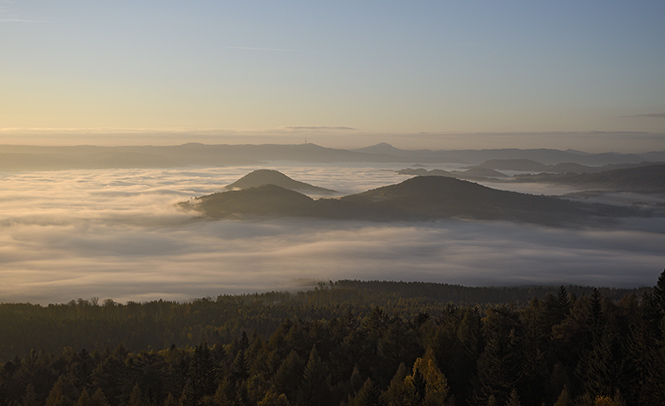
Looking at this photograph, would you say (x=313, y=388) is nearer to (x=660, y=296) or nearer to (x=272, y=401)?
(x=272, y=401)

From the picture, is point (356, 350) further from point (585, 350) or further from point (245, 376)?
point (585, 350)

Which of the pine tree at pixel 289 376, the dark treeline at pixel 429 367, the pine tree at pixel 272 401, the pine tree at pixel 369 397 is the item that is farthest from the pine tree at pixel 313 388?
the pine tree at pixel 369 397

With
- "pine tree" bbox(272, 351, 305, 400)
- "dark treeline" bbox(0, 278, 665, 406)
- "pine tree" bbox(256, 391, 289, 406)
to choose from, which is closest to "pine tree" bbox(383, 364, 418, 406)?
"dark treeline" bbox(0, 278, 665, 406)

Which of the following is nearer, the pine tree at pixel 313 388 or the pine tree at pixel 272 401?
the pine tree at pixel 272 401

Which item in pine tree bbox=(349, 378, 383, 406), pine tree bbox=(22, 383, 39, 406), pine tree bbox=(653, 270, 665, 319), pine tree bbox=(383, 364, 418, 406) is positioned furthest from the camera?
pine tree bbox=(22, 383, 39, 406)

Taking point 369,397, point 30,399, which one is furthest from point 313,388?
point 30,399

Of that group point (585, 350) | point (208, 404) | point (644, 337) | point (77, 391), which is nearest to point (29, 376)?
point (77, 391)

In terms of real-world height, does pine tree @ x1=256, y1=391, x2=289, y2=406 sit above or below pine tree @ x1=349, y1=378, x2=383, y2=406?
below

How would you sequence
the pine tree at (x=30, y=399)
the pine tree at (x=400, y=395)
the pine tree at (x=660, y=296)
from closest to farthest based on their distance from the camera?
the pine tree at (x=400, y=395) → the pine tree at (x=660, y=296) → the pine tree at (x=30, y=399)

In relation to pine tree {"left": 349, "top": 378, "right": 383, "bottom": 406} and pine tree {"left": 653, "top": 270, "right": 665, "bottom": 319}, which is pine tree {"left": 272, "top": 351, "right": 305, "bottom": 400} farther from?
pine tree {"left": 653, "top": 270, "right": 665, "bottom": 319}

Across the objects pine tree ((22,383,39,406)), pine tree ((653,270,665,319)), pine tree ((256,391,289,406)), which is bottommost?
pine tree ((22,383,39,406))

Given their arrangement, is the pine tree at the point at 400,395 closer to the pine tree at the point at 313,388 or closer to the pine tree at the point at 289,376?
the pine tree at the point at 313,388
